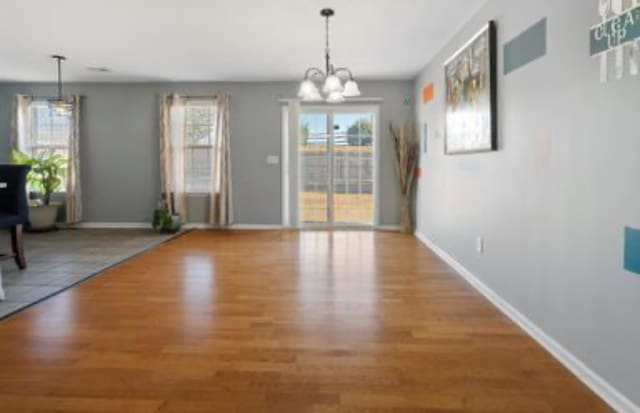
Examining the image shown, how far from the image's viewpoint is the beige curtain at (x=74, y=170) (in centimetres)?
710

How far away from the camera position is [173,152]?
23.2 ft

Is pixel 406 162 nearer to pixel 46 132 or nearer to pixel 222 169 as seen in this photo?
pixel 222 169

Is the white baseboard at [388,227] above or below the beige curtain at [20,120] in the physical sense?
below

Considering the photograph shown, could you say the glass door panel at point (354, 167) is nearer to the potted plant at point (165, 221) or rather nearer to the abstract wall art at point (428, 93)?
the abstract wall art at point (428, 93)

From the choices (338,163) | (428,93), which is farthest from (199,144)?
(428,93)

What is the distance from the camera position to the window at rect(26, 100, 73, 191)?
7.26 meters

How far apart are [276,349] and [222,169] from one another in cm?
Answer: 492

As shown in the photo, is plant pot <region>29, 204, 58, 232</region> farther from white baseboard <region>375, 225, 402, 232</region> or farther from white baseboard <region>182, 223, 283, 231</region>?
white baseboard <region>375, 225, 402, 232</region>

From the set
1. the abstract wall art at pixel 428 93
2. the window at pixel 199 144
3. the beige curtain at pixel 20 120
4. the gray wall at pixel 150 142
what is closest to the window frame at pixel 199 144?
the window at pixel 199 144

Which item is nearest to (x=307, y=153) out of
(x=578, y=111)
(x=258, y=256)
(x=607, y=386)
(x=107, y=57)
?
(x=258, y=256)

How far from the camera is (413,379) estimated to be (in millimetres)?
2143

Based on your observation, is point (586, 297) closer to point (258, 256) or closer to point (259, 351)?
point (259, 351)

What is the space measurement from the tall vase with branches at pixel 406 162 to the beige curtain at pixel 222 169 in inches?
102

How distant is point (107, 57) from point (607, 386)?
19.5 ft
